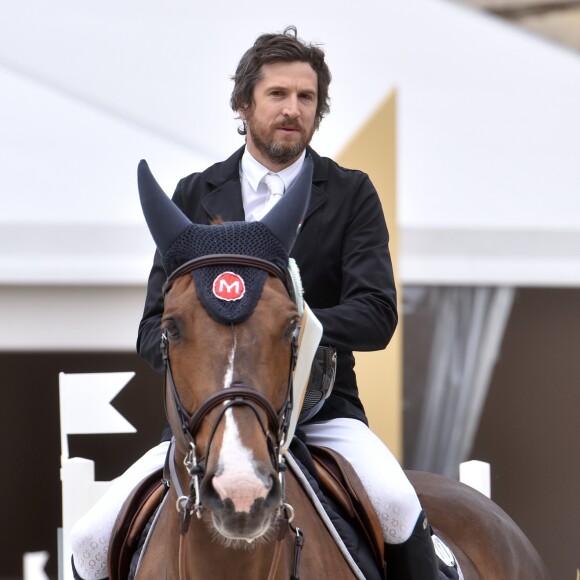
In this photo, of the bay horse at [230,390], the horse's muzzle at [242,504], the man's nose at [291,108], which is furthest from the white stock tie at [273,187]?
the horse's muzzle at [242,504]

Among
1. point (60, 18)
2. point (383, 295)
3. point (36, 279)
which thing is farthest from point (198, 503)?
point (60, 18)

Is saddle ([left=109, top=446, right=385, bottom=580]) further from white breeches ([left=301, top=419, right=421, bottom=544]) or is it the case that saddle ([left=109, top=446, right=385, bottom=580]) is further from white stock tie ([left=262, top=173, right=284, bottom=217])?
white stock tie ([left=262, top=173, right=284, bottom=217])

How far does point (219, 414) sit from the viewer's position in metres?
2.29

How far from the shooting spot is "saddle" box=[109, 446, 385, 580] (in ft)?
9.86

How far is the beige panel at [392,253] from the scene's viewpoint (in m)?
6.52

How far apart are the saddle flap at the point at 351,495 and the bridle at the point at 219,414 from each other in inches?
17.7

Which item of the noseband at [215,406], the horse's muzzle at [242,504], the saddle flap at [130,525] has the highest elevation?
the noseband at [215,406]

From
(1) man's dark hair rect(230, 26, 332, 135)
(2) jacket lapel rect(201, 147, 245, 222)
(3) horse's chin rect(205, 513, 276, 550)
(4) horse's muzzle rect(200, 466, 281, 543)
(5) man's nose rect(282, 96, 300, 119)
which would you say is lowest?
(3) horse's chin rect(205, 513, 276, 550)

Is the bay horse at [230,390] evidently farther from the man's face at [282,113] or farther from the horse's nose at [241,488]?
the man's face at [282,113]

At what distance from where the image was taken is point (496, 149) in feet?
22.4

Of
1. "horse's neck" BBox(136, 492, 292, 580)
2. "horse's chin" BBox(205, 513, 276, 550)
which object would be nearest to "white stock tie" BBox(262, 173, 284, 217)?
"horse's neck" BBox(136, 492, 292, 580)

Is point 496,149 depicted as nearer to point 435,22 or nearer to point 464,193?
point 464,193

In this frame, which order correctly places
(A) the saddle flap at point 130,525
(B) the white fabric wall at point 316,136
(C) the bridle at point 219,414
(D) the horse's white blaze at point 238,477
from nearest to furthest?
(D) the horse's white blaze at point 238,477 < (C) the bridle at point 219,414 < (A) the saddle flap at point 130,525 < (B) the white fabric wall at point 316,136

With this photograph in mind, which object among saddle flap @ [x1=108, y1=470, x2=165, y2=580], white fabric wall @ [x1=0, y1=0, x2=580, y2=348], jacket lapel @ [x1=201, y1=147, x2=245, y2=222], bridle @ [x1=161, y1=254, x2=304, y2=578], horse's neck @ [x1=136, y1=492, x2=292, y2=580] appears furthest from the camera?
white fabric wall @ [x1=0, y1=0, x2=580, y2=348]
